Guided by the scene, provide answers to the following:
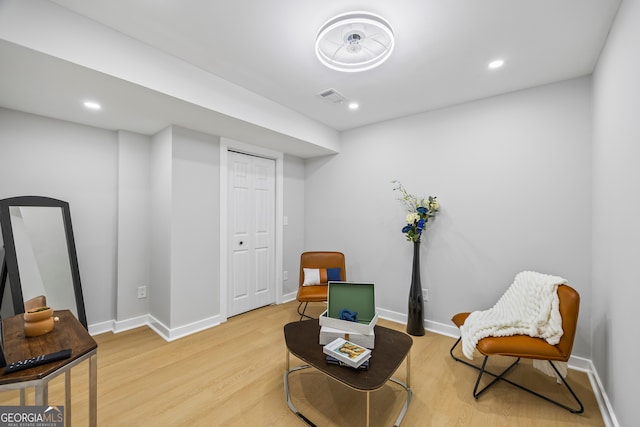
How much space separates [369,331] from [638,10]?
2.19m

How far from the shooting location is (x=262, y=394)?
197 cm

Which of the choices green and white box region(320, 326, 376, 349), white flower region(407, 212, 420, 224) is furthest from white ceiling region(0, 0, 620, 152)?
green and white box region(320, 326, 376, 349)

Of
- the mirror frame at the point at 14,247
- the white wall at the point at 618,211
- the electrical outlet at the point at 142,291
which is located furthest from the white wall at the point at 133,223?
the white wall at the point at 618,211

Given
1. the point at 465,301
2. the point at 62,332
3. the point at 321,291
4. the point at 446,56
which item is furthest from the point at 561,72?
the point at 62,332

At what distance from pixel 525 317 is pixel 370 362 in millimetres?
1346

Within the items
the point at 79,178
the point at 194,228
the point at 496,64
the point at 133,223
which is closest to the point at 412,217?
the point at 496,64

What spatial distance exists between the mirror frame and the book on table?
2.45m

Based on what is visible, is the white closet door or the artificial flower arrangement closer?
the artificial flower arrangement

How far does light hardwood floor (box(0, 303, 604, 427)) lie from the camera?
1740 millimetres

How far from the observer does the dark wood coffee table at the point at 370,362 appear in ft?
4.93

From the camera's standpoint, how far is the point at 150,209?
3.22 m

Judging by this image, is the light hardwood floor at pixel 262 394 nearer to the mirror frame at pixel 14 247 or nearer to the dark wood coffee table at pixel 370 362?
the dark wood coffee table at pixel 370 362

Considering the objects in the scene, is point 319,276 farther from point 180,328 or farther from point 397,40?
point 397,40

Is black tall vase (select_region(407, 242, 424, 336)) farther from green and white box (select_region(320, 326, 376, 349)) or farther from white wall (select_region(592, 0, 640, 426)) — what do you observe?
white wall (select_region(592, 0, 640, 426))
